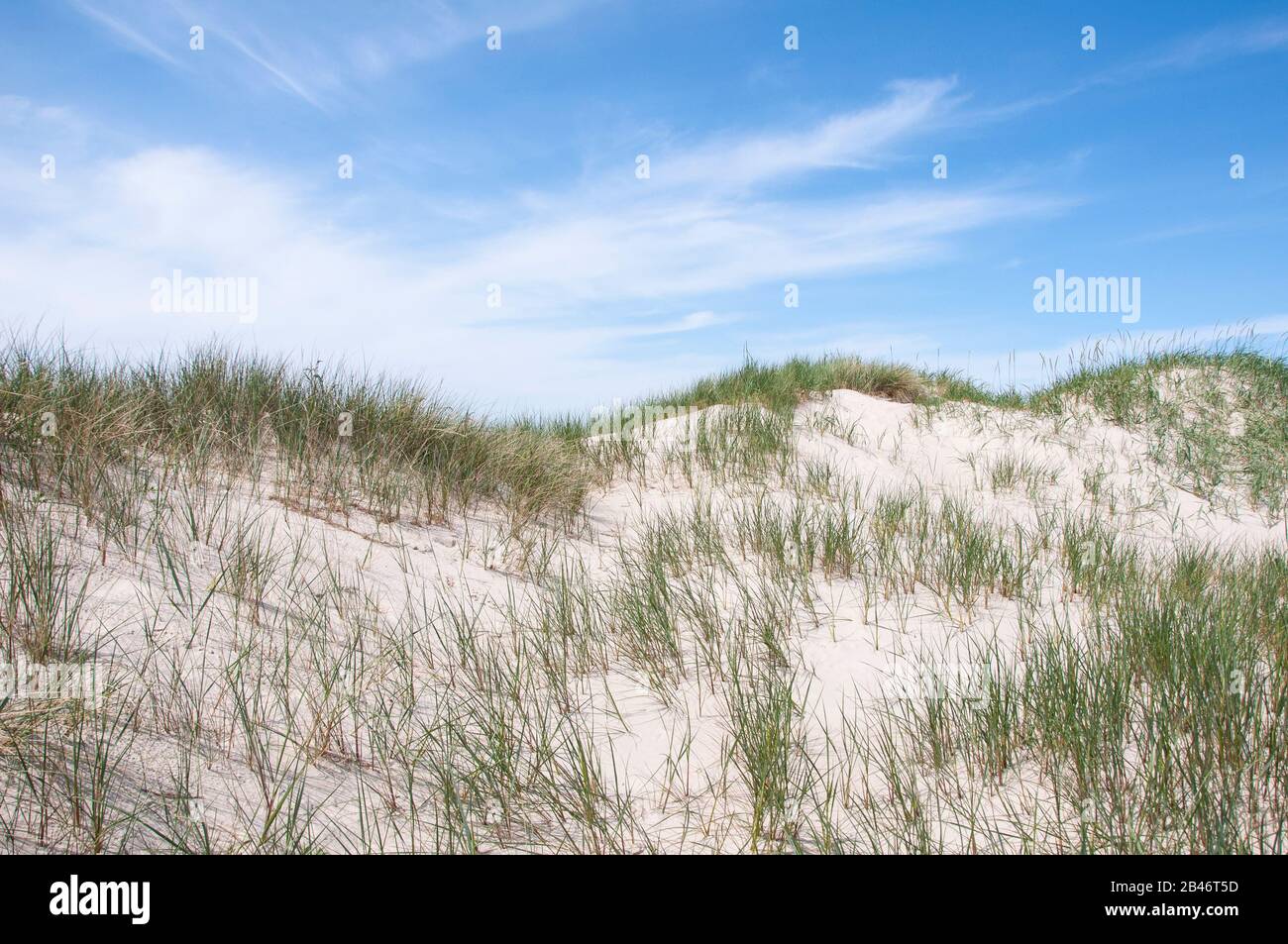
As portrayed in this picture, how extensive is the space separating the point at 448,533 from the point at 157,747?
317cm

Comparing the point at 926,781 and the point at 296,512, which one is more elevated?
the point at 296,512

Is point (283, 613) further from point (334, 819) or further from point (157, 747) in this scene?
A: point (334, 819)

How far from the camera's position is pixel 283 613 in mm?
3904

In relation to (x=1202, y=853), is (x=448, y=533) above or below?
above

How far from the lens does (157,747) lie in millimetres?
2703

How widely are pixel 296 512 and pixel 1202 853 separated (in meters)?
5.25

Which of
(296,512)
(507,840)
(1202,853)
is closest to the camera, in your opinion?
(1202,853)
